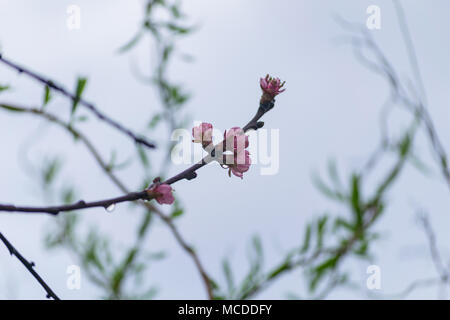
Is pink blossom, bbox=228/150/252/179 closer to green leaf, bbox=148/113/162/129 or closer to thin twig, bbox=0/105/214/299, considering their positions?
thin twig, bbox=0/105/214/299

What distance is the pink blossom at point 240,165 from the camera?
28.0 inches

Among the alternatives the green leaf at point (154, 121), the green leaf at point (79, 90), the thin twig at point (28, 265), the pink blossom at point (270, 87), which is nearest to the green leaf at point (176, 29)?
the green leaf at point (154, 121)

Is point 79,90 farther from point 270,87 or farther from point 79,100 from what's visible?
point 270,87

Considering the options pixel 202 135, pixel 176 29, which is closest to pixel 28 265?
pixel 202 135

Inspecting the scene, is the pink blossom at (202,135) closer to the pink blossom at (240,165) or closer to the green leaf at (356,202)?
the pink blossom at (240,165)

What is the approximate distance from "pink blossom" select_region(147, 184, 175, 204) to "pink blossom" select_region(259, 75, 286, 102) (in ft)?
0.51

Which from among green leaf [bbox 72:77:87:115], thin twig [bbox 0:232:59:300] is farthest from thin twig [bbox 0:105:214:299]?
thin twig [bbox 0:232:59:300]

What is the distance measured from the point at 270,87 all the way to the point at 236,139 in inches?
3.2

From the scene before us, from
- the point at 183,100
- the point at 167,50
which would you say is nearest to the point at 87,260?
the point at 183,100

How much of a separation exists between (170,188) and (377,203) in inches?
25.7

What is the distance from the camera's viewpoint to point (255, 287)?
126 centimetres

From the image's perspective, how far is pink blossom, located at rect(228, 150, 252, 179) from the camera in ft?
2.33

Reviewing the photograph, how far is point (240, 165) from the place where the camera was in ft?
2.35
